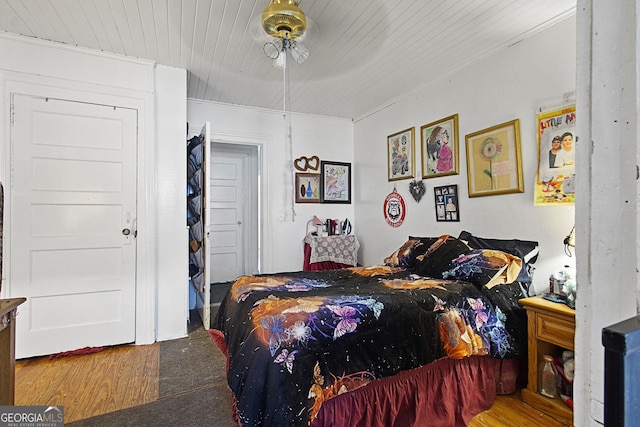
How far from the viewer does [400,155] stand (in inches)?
150

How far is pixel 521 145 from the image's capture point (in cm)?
255

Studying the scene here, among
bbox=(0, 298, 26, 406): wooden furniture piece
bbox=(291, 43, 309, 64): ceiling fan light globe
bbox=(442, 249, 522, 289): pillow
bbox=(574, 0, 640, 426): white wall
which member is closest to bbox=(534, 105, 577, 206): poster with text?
bbox=(442, 249, 522, 289): pillow

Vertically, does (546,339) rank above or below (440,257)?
below

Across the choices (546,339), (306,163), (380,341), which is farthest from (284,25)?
(306,163)

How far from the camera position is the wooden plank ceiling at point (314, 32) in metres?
2.20

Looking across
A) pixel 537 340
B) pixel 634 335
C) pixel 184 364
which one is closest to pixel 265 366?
pixel 634 335

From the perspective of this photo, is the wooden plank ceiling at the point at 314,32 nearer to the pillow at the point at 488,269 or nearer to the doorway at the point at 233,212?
the pillow at the point at 488,269

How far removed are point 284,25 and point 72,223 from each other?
7.61ft

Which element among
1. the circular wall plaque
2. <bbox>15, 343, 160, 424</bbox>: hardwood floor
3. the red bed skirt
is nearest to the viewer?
the red bed skirt

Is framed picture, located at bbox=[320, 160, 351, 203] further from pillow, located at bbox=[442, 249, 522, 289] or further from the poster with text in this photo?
the poster with text

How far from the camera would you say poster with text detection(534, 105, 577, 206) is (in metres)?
2.21

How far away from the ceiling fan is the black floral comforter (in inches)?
62.7

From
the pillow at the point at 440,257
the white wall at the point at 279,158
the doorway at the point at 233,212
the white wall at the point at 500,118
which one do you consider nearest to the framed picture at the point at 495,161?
the white wall at the point at 500,118

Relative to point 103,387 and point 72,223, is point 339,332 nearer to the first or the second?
point 103,387
